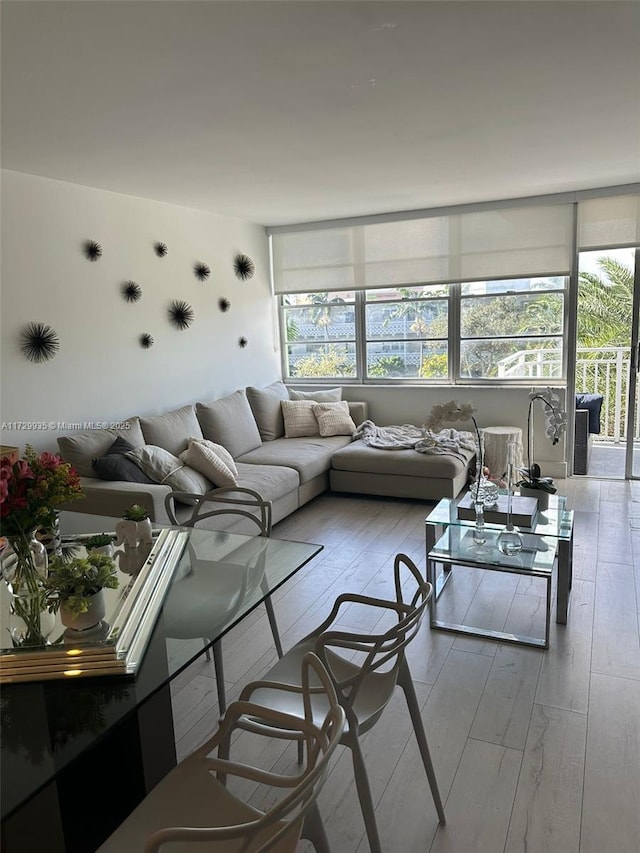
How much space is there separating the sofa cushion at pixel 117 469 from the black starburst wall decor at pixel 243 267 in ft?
8.71

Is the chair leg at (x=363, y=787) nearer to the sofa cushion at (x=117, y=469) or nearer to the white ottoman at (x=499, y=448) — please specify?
the sofa cushion at (x=117, y=469)

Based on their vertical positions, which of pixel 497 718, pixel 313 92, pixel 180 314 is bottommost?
pixel 497 718

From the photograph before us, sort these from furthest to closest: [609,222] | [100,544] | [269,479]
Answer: [609,222], [269,479], [100,544]

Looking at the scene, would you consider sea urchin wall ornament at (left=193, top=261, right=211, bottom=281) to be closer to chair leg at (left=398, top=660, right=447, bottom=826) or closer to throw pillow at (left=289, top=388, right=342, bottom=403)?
throw pillow at (left=289, top=388, right=342, bottom=403)

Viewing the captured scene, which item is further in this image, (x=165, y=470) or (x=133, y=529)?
(x=165, y=470)

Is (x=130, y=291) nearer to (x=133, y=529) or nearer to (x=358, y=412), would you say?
(x=358, y=412)

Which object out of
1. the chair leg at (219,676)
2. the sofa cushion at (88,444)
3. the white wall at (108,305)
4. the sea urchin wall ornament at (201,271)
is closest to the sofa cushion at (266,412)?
the white wall at (108,305)

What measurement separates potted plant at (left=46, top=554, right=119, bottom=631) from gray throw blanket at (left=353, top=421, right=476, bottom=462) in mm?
3566

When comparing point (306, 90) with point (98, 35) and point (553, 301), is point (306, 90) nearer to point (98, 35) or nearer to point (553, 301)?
point (98, 35)

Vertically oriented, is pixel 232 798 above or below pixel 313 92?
below

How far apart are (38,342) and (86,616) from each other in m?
2.66

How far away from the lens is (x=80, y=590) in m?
1.51

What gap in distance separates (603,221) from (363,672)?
487 centimetres

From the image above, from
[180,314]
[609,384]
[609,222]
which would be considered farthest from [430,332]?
[180,314]
